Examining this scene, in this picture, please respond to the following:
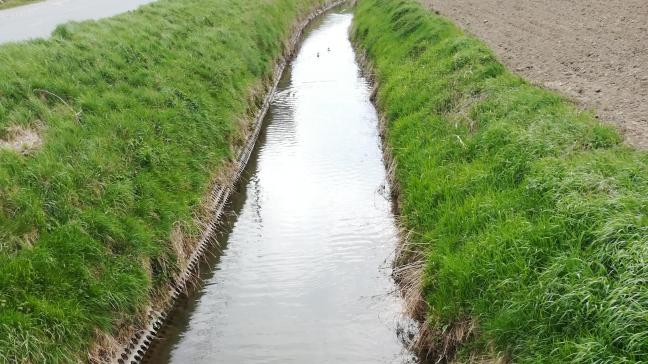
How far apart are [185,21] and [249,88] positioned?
466 centimetres

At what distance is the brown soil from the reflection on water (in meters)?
15.7

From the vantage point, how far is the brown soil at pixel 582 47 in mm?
12500

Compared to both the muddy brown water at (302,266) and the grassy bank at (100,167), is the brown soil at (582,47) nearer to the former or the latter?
the muddy brown water at (302,266)

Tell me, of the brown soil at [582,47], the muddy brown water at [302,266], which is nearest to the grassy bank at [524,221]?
the brown soil at [582,47]

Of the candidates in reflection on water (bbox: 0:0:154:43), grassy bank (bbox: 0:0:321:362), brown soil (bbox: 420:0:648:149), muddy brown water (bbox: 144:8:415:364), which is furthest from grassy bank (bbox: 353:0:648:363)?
reflection on water (bbox: 0:0:154:43)

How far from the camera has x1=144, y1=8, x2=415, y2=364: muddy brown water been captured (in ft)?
29.6

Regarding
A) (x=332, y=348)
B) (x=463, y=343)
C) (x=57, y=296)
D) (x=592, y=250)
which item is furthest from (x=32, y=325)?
(x=592, y=250)

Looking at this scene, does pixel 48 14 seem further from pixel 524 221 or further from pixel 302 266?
pixel 524 221

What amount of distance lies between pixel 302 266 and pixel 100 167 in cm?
457

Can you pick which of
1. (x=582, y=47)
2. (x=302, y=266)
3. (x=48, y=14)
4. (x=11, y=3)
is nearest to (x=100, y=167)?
(x=302, y=266)

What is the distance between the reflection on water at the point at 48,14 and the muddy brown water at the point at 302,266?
9.01m

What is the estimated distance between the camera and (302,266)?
11.3 meters

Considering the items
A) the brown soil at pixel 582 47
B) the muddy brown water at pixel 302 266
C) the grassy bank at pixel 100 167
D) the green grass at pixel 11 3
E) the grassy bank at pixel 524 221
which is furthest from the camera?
the green grass at pixel 11 3

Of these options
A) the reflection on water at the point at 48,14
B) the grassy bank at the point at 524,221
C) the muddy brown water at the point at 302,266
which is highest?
the reflection on water at the point at 48,14
